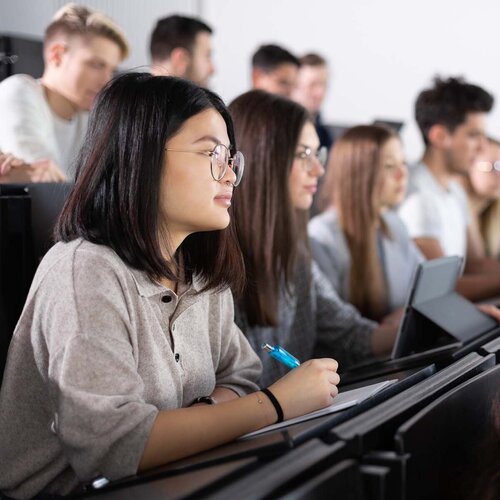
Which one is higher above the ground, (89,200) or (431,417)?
(89,200)

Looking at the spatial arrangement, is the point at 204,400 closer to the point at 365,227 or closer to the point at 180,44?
the point at 365,227

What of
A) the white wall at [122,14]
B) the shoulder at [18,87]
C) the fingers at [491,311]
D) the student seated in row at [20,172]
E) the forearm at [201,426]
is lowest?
the fingers at [491,311]

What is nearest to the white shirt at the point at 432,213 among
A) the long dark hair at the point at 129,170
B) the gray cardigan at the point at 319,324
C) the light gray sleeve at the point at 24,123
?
the gray cardigan at the point at 319,324

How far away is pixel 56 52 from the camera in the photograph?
258cm

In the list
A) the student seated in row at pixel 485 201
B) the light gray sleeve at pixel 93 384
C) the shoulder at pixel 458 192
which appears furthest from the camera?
the student seated in row at pixel 485 201

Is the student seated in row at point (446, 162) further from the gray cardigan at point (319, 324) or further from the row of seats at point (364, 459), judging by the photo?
the row of seats at point (364, 459)

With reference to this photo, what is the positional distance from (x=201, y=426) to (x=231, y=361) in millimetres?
331

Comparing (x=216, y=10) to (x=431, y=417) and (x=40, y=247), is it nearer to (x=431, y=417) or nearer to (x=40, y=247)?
(x=40, y=247)

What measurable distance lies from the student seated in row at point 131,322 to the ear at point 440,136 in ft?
6.29

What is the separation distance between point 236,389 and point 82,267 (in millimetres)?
384

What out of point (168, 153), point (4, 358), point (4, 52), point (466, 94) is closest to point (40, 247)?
point (4, 358)

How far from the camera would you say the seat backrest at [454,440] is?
2.92 ft

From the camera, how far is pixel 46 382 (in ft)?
3.53

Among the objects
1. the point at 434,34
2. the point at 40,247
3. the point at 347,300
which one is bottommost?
the point at 347,300
